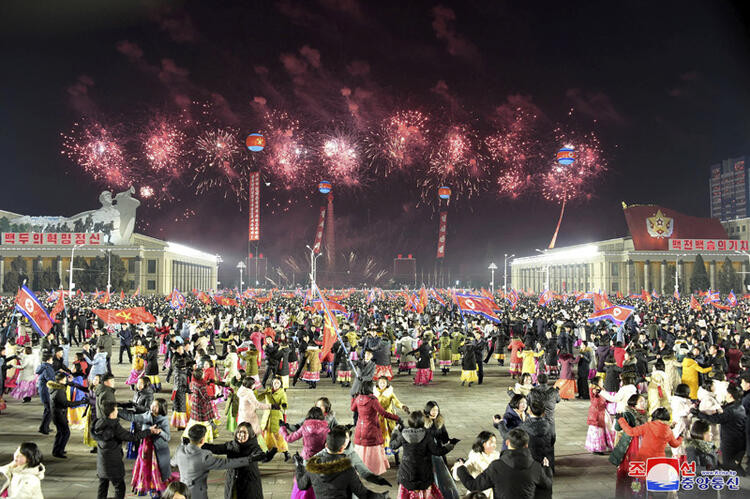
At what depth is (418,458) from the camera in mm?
5996

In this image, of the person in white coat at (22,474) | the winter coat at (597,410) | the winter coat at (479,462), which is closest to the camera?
the person in white coat at (22,474)

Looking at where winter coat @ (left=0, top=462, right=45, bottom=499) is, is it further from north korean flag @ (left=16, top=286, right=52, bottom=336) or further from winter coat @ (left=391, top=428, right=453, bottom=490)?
north korean flag @ (left=16, top=286, right=52, bottom=336)

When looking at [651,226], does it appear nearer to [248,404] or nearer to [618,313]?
[618,313]

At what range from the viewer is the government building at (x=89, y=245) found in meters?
80.2

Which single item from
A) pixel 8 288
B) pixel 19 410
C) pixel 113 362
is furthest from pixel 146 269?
pixel 19 410

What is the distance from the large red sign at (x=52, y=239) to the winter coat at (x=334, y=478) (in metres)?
84.7

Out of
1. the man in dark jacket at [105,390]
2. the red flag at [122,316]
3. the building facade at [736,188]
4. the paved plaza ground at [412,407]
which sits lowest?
the paved plaza ground at [412,407]

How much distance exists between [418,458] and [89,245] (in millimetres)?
84989

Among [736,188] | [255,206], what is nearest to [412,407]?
[255,206]

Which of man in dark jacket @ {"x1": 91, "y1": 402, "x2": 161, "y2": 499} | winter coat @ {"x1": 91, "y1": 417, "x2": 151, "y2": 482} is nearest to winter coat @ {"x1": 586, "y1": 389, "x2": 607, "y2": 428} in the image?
Answer: man in dark jacket @ {"x1": 91, "y1": 402, "x2": 161, "y2": 499}

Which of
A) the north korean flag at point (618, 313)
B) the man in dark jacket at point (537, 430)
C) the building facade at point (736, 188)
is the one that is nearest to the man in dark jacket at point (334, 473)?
the man in dark jacket at point (537, 430)

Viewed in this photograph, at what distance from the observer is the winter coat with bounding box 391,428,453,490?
19.6ft

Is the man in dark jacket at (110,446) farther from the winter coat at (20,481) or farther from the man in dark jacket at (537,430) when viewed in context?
the man in dark jacket at (537,430)

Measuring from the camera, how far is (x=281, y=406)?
9102mm
